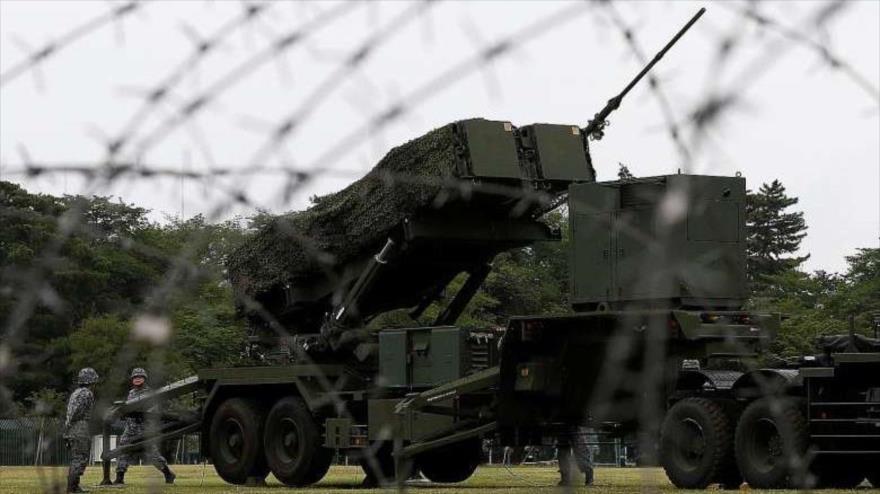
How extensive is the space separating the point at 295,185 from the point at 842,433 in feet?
45.5

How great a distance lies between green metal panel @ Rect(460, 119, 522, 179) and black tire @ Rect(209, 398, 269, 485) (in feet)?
16.1

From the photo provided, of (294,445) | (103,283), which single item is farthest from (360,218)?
(103,283)

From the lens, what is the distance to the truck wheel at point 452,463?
62.1 ft

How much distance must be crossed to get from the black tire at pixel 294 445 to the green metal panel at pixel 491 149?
3.97 metres

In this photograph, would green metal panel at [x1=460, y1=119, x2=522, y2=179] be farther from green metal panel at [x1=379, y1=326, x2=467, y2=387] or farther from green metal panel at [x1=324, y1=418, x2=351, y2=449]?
green metal panel at [x1=324, y1=418, x2=351, y2=449]

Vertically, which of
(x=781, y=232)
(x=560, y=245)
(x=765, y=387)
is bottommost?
(x=765, y=387)

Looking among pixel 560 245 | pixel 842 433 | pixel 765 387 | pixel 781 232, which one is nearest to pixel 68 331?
pixel 765 387

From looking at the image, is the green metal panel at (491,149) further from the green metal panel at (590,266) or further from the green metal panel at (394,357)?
the green metal panel at (394,357)

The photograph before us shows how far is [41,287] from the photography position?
6.47 ft

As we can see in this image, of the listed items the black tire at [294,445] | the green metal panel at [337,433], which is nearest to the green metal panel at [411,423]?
the green metal panel at [337,433]

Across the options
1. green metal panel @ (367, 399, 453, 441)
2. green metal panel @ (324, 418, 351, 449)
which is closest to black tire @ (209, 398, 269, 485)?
green metal panel @ (324, 418, 351, 449)

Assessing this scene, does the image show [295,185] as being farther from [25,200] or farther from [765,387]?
[765,387]

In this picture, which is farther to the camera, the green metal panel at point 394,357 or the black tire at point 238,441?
the black tire at point 238,441

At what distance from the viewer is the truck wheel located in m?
18.9
